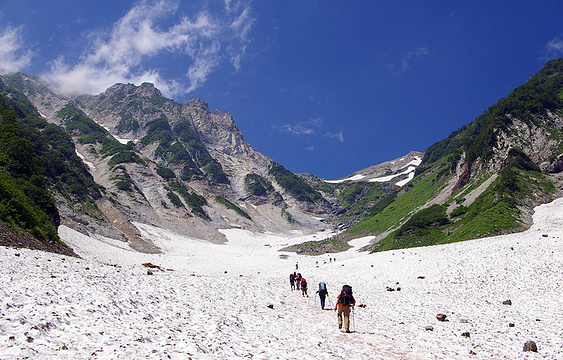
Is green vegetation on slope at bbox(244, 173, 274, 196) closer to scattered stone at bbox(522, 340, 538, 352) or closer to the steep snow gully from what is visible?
the steep snow gully

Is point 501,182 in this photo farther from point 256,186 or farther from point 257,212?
point 256,186

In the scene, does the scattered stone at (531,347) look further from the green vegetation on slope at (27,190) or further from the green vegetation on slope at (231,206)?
the green vegetation on slope at (231,206)

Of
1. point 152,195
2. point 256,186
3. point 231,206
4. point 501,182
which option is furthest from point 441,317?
point 256,186

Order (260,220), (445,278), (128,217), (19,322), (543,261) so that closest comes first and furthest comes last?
(19,322) < (543,261) < (445,278) < (128,217) < (260,220)

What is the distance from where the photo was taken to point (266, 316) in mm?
14562

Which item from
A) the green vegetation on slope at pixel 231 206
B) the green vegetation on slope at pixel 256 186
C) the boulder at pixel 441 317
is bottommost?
the boulder at pixel 441 317

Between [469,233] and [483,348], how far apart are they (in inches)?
1375

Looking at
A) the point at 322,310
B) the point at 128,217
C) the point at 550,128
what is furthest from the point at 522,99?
the point at 128,217

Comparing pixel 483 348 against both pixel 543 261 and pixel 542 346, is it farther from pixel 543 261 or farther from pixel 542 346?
pixel 543 261

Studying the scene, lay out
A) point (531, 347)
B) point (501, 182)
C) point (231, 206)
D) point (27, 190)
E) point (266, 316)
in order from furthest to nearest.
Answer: point (231, 206), point (501, 182), point (27, 190), point (266, 316), point (531, 347)

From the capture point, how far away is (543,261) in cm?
2536

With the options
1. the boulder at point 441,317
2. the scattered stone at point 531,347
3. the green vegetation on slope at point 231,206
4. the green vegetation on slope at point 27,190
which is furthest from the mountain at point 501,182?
the green vegetation on slope at point 231,206

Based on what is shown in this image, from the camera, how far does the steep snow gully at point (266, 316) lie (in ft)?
27.9

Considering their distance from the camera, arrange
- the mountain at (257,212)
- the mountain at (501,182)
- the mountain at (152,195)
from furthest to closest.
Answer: the mountain at (152,195) < the mountain at (501,182) < the mountain at (257,212)
